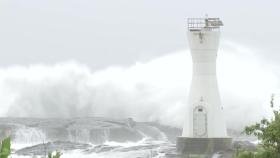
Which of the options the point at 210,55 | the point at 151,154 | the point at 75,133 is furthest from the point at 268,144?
→ the point at 75,133

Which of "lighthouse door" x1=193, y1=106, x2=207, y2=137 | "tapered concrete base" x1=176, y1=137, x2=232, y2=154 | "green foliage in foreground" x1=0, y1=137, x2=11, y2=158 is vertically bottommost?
"green foliage in foreground" x1=0, y1=137, x2=11, y2=158

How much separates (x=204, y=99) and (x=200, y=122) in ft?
3.55

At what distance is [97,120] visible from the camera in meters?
71.4

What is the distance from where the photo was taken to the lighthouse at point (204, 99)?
141 ft

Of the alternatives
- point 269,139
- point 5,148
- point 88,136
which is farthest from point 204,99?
point 5,148

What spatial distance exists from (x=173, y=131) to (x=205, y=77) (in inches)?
963

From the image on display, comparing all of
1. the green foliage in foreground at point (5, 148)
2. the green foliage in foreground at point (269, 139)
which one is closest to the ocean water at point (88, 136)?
the green foliage in foreground at point (269, 139)

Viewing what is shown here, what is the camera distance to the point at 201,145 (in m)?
42.7

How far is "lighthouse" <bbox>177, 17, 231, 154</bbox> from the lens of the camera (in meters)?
43.0

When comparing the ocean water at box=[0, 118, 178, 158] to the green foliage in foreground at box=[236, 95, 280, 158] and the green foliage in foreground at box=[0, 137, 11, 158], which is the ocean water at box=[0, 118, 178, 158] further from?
the green foliage in foreground at box=[0, 137, 11, 158]

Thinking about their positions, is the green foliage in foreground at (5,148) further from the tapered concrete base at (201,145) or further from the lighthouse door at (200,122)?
the lighthouse door at (200,122)

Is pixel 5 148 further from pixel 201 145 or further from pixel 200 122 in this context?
pixel 200 122

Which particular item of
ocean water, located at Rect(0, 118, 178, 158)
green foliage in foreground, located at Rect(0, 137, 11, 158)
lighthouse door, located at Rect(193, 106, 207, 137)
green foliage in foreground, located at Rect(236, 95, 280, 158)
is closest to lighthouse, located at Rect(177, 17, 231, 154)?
lighthouse door, located at Rect(193, 106, 207, 137)

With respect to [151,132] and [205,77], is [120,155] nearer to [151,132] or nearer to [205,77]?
[205,77]
